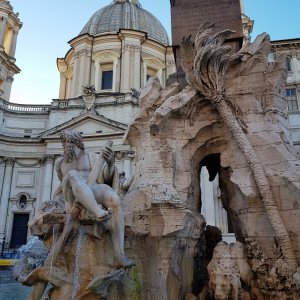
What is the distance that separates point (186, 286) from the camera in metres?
4.79

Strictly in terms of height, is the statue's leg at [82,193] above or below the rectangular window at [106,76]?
below

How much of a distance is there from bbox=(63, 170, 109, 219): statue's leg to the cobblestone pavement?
5.24m

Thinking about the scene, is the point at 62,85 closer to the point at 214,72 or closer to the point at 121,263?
the point at 214,72

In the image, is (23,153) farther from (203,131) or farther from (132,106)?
(203,131)

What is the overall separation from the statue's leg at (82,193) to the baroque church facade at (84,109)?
57.0 ft

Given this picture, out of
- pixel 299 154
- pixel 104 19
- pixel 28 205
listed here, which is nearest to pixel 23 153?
pixel 28 205

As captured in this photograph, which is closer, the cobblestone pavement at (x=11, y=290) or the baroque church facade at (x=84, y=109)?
the cobblestone pavement at (x=11, y=290)

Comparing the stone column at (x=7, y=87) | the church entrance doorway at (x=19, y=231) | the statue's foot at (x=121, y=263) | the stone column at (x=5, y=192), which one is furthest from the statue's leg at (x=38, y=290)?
the stone column at (x=7, y=87)

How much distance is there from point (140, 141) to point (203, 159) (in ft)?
3.78

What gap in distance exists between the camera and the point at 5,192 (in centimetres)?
2830

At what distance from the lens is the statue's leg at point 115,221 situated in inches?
166

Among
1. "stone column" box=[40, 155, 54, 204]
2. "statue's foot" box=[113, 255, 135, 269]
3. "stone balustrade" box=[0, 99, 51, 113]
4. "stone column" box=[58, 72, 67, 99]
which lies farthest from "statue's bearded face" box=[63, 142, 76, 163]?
"stone column" box=[58, 72, 67, 99]

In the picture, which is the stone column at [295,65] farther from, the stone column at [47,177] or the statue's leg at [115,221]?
the statue's leg at [115,221]

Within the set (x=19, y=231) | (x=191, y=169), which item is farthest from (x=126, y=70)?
(x=191, y=169)
